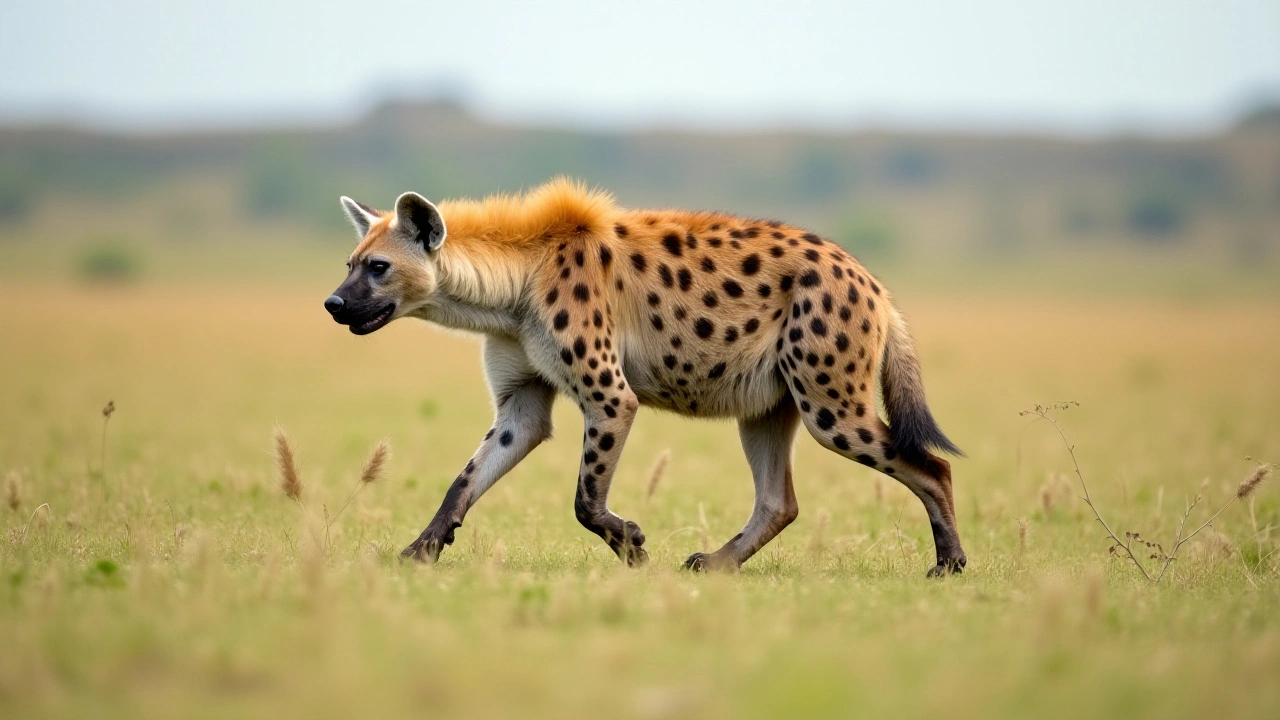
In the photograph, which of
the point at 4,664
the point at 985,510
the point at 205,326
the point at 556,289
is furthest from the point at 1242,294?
the point at 4,664

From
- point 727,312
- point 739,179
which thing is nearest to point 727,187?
point 739,179

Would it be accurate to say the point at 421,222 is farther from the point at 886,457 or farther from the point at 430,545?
the point at 886,457

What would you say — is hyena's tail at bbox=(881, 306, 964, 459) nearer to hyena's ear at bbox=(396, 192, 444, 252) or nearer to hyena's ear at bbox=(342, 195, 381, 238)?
hyena's ear at bbox=(396, 192, 444, 252)

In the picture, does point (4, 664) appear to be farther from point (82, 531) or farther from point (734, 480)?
point (734, 480)

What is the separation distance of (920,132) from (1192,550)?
91862 millimetres

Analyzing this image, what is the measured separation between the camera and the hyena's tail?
7961 mm

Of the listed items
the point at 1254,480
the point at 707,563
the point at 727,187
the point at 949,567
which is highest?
the point at 1254,480

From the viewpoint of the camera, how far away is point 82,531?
28.2 ft

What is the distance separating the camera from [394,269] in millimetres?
8203

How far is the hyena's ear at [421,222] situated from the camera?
812 centimetres

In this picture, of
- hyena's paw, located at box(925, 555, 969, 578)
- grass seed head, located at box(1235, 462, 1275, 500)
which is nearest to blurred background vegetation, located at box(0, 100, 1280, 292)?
hyena's paw, located at box(925, 555, 969, 578)

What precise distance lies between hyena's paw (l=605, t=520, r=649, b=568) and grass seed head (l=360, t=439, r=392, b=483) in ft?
4.20

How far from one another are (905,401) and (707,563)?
56.1 inches

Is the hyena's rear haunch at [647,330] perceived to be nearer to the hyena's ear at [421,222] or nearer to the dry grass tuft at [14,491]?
the hyena's ear at [421,222]
